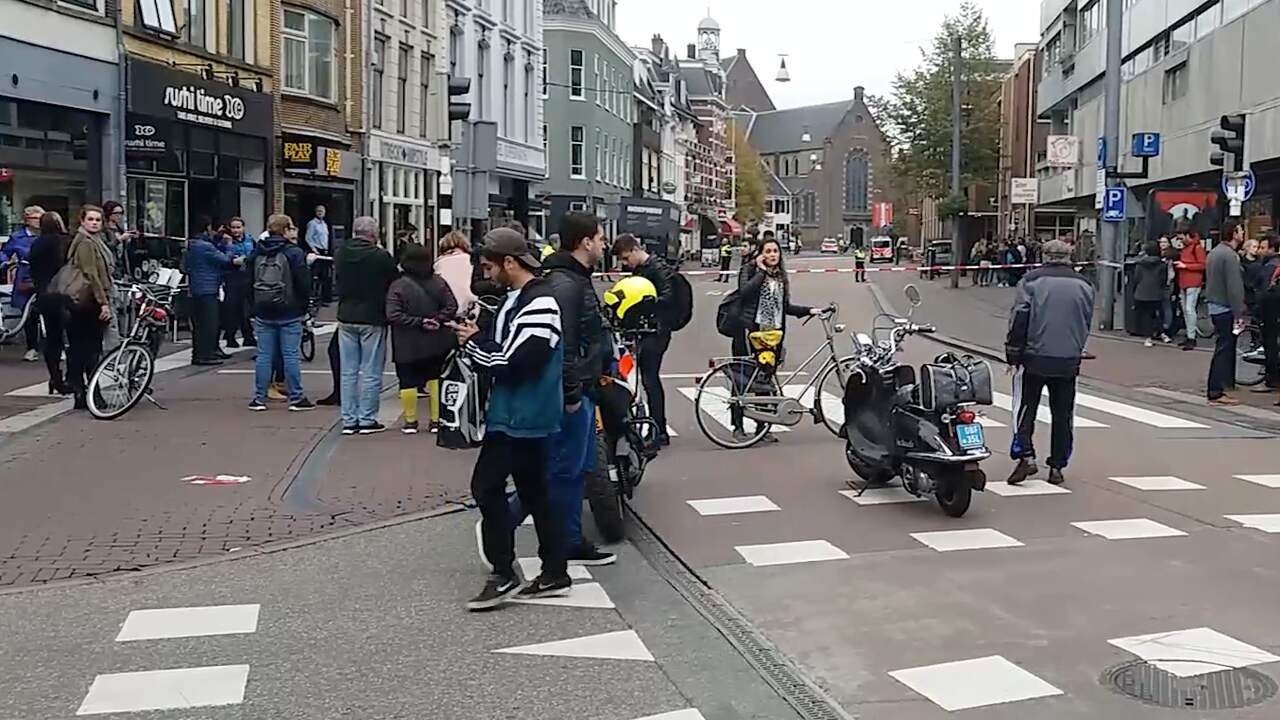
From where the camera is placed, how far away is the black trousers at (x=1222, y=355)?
14.8 meters

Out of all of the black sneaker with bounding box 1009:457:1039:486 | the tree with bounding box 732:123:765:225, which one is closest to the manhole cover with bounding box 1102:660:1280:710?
the black sneaker with bounding box 1009:457:1039:486

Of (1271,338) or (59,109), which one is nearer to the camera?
(1271,338)

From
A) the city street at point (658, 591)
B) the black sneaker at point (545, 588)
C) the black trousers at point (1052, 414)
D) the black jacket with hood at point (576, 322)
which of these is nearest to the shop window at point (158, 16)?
the city street at point (658, 591)

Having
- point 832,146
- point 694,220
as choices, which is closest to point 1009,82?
point 694,220

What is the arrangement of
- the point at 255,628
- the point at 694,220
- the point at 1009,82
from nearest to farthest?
the point at 255,628
the point at 1009,82
the point at 694,220

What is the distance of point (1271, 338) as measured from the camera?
15.3 meters

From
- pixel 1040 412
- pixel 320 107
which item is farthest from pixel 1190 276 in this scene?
pixel 320 107

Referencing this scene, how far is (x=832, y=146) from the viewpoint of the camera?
148750 mm

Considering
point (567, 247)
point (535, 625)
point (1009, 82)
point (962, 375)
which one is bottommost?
point (535, 625)

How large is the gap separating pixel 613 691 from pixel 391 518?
3548mm

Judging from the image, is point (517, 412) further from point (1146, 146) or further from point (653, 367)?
point (1146, 146)

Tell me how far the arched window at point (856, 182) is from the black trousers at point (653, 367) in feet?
461

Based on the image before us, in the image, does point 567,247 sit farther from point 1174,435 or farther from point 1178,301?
point 1178,301

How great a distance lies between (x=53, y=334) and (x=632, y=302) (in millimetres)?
6570
